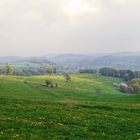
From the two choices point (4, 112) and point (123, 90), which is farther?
point (123, 90)

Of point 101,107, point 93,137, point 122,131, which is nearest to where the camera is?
point 93,137

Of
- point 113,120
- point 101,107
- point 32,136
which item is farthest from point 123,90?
point 32,136

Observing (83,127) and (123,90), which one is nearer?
(83,127)

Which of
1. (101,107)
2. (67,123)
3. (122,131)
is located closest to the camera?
(122,131)

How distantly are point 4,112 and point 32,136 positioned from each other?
15.2m

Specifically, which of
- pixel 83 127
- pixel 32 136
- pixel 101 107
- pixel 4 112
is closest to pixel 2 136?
pixel 32 136

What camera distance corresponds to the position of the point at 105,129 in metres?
35.4

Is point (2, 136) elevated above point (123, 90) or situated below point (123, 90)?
above

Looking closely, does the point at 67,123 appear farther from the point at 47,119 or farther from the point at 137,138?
the point at 137,138

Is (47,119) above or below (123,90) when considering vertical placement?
above

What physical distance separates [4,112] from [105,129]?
1478cm

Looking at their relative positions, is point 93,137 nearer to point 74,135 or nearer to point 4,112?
point 74,135

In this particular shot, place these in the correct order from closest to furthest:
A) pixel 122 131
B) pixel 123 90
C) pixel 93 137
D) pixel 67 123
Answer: pixel 93 137 → pixel 122 131 → pixel 67 123 → pixel 123 90

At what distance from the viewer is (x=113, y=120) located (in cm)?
4181
